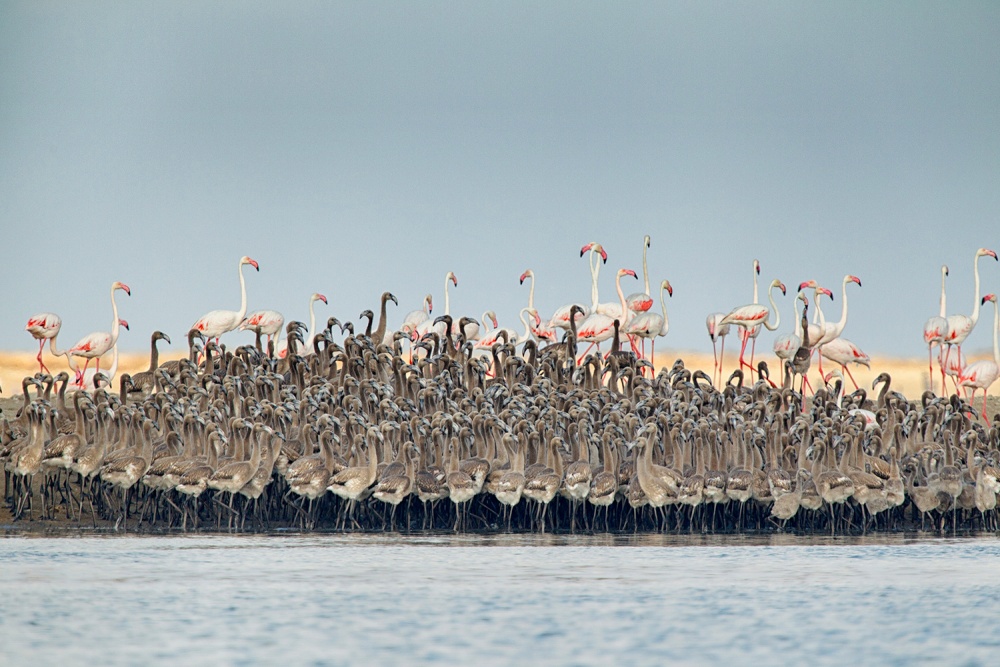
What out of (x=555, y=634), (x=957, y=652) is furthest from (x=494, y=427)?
(x=957, y=652)

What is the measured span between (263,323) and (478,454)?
12.1 metres

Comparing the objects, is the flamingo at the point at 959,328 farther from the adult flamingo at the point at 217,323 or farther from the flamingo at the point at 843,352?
the adult flamingo at the point at 217,323

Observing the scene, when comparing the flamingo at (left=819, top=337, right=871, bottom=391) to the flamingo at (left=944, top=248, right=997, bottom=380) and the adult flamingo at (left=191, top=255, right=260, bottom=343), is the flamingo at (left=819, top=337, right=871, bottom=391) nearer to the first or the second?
the flamingo at (left=944, top=248, right=997, bottom=380)

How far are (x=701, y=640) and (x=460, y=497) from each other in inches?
341

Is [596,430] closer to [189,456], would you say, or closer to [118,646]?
[189,456]

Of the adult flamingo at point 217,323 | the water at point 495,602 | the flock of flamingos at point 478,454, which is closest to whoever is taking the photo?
the water at point 495,602

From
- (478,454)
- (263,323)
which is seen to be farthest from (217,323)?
(478,454)

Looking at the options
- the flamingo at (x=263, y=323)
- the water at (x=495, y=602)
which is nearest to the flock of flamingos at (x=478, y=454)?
the water at (x=495, y=602)

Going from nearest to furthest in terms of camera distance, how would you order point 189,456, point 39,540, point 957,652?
point 957,652, point 39,540, point 189,456

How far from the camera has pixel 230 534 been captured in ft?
74.7

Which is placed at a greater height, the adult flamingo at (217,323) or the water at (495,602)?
the adult flamingo at (217,323)

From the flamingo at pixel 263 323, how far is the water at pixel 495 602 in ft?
45.3

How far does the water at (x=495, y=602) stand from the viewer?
13.9 m

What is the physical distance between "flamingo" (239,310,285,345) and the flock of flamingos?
557 cm
